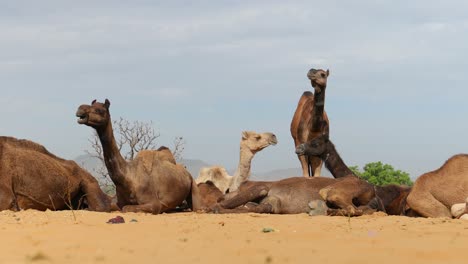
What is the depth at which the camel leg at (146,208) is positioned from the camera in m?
11.4

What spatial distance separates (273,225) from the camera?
8719 mm

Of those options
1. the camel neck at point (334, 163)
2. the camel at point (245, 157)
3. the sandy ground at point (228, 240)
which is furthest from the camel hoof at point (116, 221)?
the camel at point (245, 157)

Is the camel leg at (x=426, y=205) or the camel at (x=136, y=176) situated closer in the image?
the camel leg at (x=426, y=205)

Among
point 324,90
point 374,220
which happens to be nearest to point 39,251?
point 374,220

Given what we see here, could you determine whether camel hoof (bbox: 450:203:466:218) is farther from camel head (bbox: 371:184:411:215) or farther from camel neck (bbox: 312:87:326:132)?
camel neck (bbox: 312:87:326:132)

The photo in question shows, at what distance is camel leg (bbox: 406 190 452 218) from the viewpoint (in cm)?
1080

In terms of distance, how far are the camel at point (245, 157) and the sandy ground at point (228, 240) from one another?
24.1 feet

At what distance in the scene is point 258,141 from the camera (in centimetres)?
1742

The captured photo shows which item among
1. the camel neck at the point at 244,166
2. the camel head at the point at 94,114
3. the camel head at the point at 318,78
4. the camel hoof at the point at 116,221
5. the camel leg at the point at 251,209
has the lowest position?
the camel leg at the point at 251,209

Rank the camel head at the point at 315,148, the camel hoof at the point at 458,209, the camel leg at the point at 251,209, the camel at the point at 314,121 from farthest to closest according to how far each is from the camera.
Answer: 1. the camel at the point at 314,121
2. the camel head at the point at 315,148
3. the camel leg at the point at 251,209
4. the camel hoof at the point at 458,209

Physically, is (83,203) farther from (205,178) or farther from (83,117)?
(205,178)

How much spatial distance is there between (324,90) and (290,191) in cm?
464

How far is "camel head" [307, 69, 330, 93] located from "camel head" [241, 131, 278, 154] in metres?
1.83

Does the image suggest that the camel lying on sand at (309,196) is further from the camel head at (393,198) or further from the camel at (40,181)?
the camel at (40,181)
